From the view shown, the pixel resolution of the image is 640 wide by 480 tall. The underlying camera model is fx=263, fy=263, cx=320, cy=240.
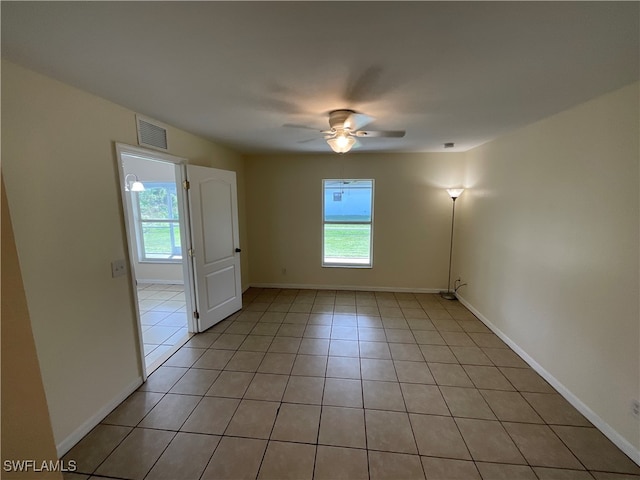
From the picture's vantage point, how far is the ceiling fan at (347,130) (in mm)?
2107

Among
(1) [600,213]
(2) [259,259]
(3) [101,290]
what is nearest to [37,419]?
(3) [101,290]

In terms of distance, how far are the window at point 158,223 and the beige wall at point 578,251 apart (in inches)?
206

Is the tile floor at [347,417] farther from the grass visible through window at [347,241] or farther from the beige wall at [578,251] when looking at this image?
the grass visible through window at [347,241]

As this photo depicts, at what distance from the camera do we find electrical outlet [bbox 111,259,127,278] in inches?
79.9

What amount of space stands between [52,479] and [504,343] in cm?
362

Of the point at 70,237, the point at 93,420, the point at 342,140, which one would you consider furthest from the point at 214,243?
the point at 342,140

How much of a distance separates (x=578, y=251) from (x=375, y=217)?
2677 mm

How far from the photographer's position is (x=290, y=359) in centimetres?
266

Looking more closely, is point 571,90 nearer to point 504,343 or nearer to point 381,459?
point 504,343

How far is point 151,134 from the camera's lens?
7.84 ft

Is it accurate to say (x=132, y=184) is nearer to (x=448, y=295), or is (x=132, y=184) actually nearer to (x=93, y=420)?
(x=93, y=420)

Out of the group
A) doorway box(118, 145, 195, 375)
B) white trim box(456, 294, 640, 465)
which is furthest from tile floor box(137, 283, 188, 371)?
white trim box(456, 294, 640, 465)

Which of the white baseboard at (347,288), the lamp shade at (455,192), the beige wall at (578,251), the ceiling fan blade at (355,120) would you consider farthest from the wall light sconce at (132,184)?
the beige wall at (578,251)

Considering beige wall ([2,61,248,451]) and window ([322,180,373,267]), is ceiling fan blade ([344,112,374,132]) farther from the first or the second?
window ([322,180,373,267])
